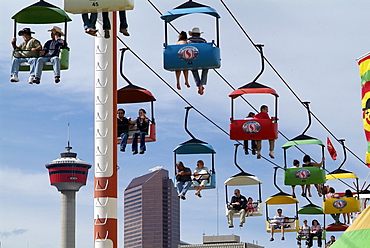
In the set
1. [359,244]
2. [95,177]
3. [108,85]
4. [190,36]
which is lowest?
[359,244]

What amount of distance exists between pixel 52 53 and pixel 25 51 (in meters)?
0.77

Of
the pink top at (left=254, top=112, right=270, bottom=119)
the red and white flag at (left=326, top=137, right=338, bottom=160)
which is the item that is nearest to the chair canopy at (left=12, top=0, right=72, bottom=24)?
the pink top at (left=254, top=112, right=270, bottom=119)

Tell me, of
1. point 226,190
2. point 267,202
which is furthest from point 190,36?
point 267,202

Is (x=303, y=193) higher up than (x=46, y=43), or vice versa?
(x=46, y=43)

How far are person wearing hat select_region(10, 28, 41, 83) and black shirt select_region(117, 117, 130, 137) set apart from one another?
479 centimetres

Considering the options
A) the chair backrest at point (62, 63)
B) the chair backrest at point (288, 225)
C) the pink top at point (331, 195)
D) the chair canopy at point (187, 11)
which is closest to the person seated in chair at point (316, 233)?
the chair backrest at point (288, 225)

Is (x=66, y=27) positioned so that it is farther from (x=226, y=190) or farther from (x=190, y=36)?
(x=226, y=190)

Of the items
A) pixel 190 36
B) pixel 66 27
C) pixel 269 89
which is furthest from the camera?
pixel 269 89

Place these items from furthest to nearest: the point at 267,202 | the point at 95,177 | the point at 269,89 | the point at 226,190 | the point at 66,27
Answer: the point at 267,202
the point at 226,190
the point at 269,89
the point at 95,177
the point at 66,27

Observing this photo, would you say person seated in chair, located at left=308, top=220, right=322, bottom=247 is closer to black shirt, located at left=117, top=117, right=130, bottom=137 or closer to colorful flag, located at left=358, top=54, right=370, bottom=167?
colorful flag, located at left=358, top=54, right=370, bottom=167

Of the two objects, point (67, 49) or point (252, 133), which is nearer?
point (67, 49)

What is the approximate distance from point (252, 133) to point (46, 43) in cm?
756

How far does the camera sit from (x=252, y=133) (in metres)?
24.6

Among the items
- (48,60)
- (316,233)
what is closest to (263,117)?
(48,60)
